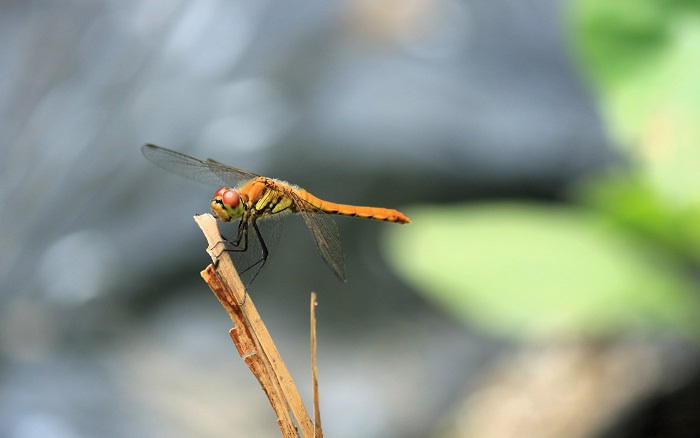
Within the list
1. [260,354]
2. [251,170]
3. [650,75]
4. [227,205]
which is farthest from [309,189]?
[260,354]

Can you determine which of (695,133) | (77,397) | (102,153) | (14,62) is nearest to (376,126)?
(102,153)

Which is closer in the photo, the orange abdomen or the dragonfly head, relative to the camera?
the dragonfly head

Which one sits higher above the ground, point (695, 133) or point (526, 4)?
point (526, 4)

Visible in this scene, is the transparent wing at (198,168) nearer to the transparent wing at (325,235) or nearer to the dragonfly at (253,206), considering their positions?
the dragonfly at (253,206)

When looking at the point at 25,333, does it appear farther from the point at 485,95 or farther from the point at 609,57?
the point at 609,57

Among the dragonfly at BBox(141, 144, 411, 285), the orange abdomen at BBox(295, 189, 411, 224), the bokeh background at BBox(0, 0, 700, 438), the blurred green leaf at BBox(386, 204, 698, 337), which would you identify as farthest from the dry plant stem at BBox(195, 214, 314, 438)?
the bokeh background at BBox(0, 0, 700, 438)

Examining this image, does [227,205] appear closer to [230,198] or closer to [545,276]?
[230,198]

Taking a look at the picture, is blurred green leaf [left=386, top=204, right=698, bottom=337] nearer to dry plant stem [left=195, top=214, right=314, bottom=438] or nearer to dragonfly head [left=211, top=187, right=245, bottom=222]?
dragonfly head [left=211, top=187, right=245, bottom=222]
